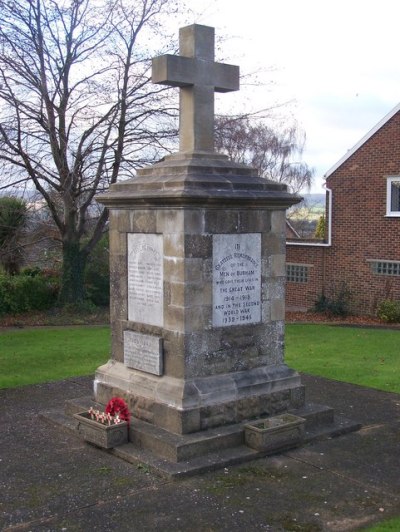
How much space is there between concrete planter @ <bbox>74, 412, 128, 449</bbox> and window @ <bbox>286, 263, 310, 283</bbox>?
17530mm

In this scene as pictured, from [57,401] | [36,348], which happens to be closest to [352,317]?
[36,348]

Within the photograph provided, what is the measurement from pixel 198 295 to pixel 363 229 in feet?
52.2

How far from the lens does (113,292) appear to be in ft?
28.2

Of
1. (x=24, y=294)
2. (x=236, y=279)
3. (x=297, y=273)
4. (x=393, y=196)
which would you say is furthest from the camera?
(x=297, y=273)

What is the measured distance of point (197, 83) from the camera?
7980mm

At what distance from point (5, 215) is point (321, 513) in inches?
793

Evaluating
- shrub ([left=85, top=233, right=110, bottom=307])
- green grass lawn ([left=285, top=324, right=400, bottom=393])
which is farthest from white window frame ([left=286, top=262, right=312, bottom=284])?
shrub ([left=85, top=233, right=110, bottom=307])

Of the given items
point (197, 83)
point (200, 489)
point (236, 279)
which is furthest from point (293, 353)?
point (200, 489)

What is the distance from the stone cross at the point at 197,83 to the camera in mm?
7928

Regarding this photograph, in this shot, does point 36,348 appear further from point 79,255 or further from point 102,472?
point 102,472

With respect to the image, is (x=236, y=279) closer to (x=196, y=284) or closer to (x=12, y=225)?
(x=196, y=284)

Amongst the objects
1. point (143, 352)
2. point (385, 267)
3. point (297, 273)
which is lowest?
point (143, 352)

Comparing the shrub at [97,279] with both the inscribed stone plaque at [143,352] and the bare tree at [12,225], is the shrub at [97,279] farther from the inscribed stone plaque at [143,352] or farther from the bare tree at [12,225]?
the inscribed stone plaque at [143,352]

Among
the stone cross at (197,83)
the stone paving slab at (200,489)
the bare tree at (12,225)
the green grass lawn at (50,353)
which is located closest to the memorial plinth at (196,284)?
the stone cross at (197,83)
